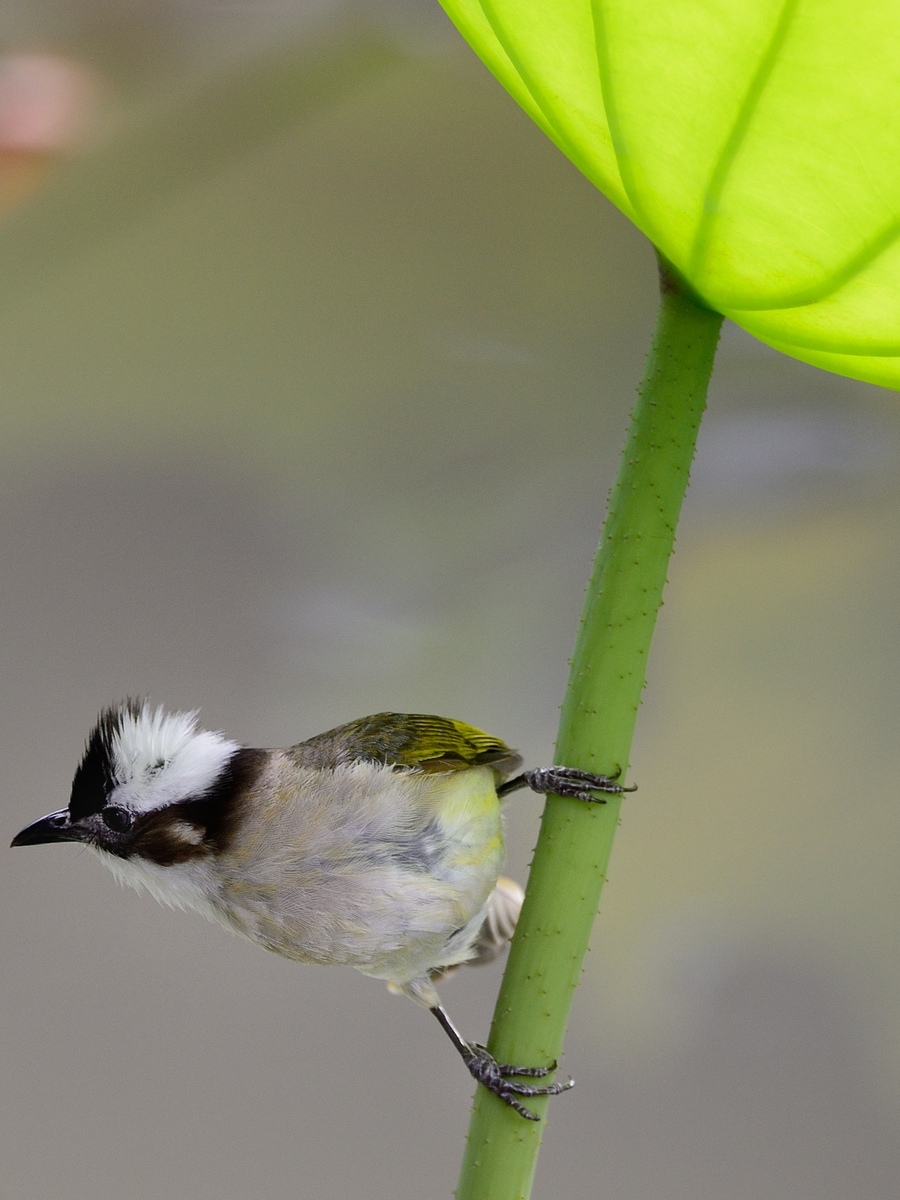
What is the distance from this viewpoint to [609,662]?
30 cm

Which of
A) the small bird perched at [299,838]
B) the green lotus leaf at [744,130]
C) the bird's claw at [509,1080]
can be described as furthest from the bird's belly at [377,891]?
the green lotus leaf at [744,130]

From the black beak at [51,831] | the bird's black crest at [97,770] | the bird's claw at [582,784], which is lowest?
the black beak at [51,831]

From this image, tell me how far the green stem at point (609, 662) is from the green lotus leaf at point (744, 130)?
30mm

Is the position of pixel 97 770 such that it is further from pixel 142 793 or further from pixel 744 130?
pixel 744 130

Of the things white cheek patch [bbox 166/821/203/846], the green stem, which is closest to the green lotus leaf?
the green stem

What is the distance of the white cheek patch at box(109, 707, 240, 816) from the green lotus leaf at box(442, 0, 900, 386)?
0.96 feet

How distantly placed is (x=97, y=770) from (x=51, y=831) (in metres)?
0.03

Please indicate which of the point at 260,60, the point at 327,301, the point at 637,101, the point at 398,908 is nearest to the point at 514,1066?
the point at 398,908

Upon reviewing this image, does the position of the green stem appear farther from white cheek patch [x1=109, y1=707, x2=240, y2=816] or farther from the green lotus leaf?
white cheek patch [x1=109, y1=707, x2=240, y2=816]

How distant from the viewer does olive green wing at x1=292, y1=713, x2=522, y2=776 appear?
0.51 m

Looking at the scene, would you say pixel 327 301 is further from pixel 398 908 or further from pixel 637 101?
pixel 637 101

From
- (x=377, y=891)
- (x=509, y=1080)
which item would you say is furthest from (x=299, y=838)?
(x=509, y=1080)

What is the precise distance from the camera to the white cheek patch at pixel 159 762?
0.48 metres

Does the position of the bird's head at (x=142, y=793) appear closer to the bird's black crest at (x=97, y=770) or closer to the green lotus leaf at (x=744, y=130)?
the bird's black crest at (x=97, y=770)
